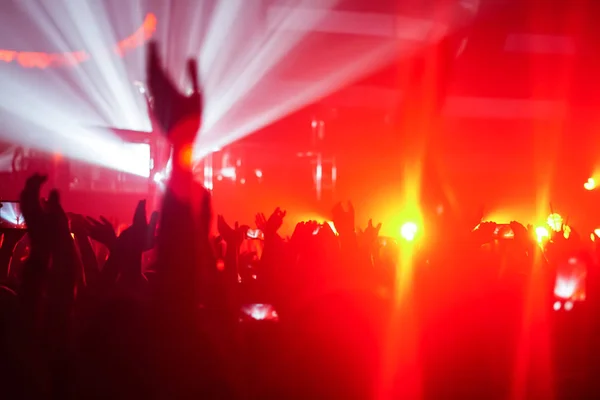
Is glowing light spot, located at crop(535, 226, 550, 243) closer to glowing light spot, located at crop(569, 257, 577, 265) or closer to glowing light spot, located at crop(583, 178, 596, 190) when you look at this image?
glowing light spot, located at crop(583, 178, 596, 190)

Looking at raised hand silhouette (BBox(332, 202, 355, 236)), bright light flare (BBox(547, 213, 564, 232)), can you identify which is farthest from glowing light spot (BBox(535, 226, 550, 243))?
raised hand silhouette (BBox(332, 202, 355, 236))

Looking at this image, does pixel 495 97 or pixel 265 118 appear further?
pixel 495 97

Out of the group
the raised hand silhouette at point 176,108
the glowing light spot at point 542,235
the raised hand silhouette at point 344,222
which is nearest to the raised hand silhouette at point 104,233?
the raised hand silhouette at point 176,108

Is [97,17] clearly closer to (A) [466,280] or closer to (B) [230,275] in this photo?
(B) [230,275]

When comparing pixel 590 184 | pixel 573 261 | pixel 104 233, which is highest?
pixel 590 184

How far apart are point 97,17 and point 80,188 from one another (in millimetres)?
2186

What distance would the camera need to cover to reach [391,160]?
8.09 m

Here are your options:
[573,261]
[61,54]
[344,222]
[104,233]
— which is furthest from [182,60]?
[573,261]

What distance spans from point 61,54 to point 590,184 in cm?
741

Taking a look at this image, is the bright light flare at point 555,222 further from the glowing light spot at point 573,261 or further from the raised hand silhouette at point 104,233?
the raised hand silhouette at point 104,233

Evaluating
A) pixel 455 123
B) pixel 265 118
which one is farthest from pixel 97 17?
pixel 455 123

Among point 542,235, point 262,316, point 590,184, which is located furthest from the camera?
point 590,184

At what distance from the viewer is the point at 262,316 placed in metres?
2.11

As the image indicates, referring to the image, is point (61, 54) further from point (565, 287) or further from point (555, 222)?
point (555, 222)
